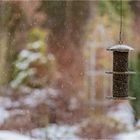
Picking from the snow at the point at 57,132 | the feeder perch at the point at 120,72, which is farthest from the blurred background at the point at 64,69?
the feeder perch at the point at 120,72

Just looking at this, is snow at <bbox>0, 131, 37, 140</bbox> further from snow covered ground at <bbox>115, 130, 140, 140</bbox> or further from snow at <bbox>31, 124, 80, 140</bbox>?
snow covered ground at <bbox>115, 130, 140, 140</bbox>

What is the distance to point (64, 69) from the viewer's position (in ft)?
12.6

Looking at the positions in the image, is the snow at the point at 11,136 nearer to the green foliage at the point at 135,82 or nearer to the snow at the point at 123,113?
the snow at the point at 123,113

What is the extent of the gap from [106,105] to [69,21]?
2.25ft

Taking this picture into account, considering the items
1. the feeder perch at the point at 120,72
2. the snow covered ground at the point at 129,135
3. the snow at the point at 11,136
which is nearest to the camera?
the feeder perch at the point at 120,72

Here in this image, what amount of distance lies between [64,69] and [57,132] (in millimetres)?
→ 469

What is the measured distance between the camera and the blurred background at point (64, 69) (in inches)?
149

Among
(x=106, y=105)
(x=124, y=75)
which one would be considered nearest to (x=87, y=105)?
(x=106, y=105)

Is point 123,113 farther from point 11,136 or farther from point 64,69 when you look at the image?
point 11,136

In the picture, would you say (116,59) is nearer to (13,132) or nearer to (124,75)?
(124,75)

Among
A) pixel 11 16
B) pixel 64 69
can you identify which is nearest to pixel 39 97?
pixel 64 69

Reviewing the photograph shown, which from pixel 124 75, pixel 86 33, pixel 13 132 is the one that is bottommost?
pixel 13 132

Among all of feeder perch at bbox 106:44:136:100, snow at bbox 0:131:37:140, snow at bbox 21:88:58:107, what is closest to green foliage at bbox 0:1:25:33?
snow at bbox 21:88:58:107

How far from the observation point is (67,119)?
12.7 ft
